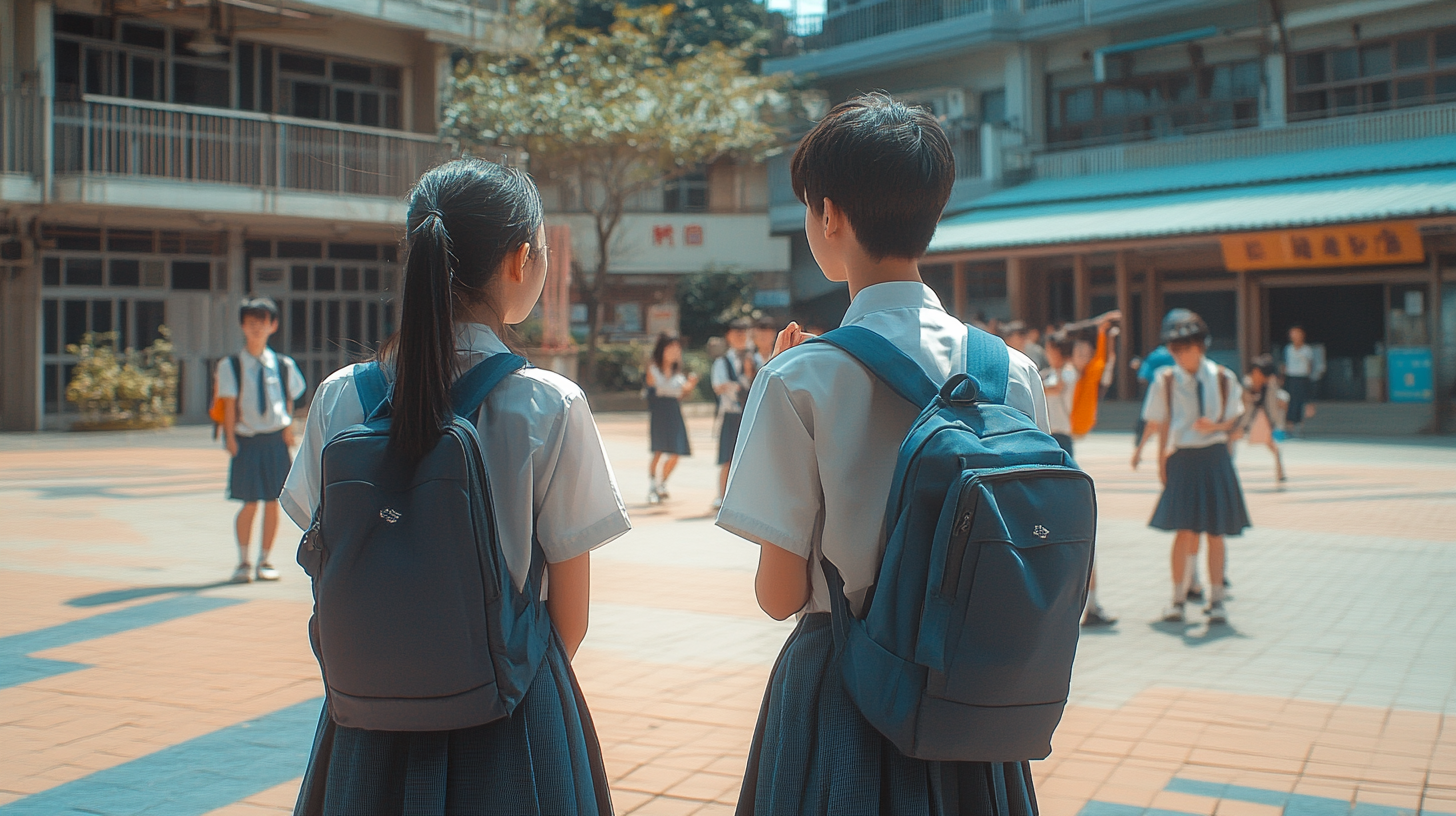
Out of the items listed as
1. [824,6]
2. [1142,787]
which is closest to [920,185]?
[1142,787]

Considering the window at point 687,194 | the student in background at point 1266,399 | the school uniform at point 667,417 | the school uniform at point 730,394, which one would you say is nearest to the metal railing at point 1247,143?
the window at point 687,194

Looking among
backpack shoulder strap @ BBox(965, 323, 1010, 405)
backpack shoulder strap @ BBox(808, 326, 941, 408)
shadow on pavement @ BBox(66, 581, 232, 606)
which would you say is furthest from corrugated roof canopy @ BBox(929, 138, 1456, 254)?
backpack shoulder strap @ BBox(808, 326, 941, 408)

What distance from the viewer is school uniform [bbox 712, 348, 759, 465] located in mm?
10555

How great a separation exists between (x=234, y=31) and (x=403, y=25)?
2.75 meters

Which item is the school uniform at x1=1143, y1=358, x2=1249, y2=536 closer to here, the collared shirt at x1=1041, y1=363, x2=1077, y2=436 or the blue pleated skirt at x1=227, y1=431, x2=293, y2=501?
the collared shirt at x1=1041, y1=363, x2=1077, y2=436

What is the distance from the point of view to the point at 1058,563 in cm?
160

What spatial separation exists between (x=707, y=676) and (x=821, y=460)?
3399mm

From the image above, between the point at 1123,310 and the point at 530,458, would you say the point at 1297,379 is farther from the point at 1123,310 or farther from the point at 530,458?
the point at 530,458

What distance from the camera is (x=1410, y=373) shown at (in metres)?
19.3

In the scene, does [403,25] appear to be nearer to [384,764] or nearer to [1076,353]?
[1076,353]

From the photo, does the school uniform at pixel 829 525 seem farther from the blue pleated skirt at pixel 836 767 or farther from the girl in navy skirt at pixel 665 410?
the girl in navy skirt at pixel 665 410

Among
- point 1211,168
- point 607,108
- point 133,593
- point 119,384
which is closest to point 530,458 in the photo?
point 133,593

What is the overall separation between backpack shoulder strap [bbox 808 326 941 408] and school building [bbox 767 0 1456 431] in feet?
56.5

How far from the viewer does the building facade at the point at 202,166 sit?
17688 mm
